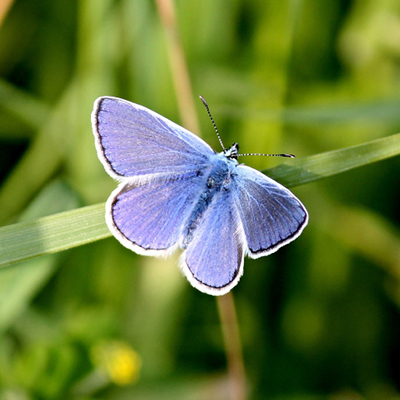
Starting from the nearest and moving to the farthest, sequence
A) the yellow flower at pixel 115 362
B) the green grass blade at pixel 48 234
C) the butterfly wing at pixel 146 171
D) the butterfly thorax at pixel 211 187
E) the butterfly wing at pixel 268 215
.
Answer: the green grass blade at pixel 48 234 < the butterfly wing at pixel 268 215 < the butterfly wing at pixel 146 171 < the butterfly thorax at pixel 211 187 < the yellow flower at pixel 115 362

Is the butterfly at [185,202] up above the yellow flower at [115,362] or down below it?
above

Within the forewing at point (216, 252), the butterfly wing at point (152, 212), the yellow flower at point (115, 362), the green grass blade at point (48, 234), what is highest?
the green grass blade at point (48, 234)

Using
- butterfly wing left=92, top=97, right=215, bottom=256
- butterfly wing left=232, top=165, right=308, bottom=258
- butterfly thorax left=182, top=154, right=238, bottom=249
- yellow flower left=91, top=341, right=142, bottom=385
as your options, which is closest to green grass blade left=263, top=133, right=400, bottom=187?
butterfly wing left=232, top=165, right=308, bottom=258

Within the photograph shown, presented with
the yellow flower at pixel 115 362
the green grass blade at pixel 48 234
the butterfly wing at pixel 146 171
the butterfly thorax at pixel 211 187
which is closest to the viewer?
the green grass blade at pixel 48 234

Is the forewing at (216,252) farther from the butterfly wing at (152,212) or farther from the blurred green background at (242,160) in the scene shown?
the blurred green background at (242,160)

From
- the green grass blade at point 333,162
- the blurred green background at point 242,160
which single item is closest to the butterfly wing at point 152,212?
the green grass blade at point 333,162

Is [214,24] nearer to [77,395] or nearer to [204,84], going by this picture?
[204,84]

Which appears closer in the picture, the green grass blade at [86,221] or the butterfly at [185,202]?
the green grass blade at [86,221]
